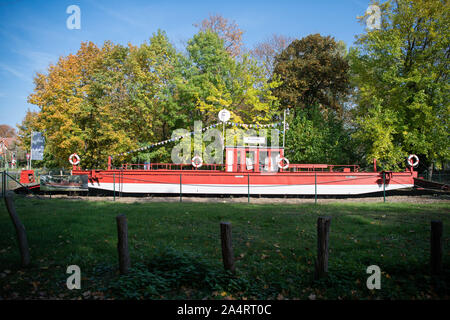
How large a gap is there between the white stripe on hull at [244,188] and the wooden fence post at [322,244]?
439 inches

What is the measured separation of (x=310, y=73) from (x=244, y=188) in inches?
573

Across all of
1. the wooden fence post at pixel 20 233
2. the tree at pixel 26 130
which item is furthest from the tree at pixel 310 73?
the tree at pixel 26 130

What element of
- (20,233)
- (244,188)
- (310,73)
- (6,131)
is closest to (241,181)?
(244,188)

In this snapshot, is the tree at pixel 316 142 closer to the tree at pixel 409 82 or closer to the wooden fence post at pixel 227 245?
the tree at pixel 409 82

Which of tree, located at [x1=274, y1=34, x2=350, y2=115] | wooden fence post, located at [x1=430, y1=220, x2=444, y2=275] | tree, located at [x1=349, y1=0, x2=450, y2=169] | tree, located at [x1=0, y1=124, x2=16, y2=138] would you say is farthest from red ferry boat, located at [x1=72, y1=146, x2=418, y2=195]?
tree, located at [x1=0, y1=124, x2=16, y2=138]

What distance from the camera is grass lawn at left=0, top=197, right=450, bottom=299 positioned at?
167 inches

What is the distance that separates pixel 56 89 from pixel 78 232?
16.5 metres

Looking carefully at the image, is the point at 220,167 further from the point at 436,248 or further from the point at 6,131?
the point at 6,131

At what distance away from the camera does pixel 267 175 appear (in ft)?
51.6

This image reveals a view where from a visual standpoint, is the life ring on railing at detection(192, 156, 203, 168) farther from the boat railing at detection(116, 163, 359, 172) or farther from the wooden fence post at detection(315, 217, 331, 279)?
the wooden fence post at detection(315, 217, 331, 279)

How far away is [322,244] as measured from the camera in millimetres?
4395

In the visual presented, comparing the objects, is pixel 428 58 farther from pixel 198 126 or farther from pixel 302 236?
pixel 302 236
